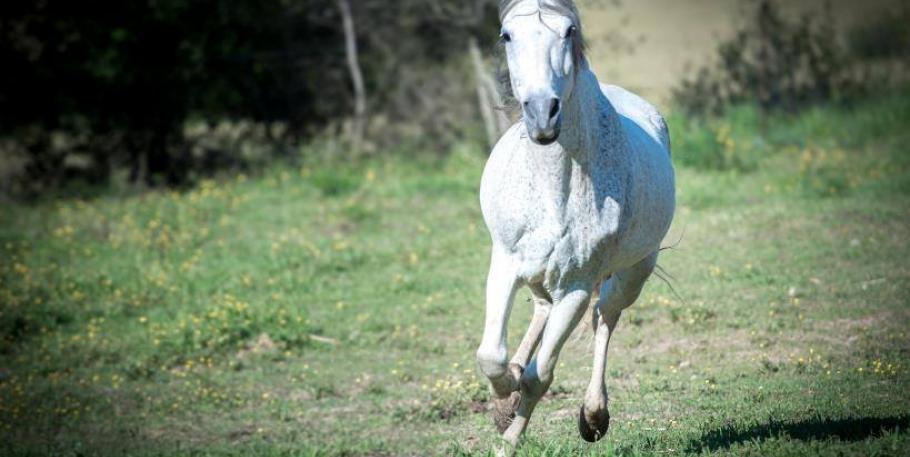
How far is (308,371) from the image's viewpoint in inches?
340

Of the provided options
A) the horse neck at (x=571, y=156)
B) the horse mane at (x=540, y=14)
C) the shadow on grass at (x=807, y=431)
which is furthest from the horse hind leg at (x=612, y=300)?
the horse mane at (x=540, y=14)

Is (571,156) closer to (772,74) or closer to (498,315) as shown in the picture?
(498,315)

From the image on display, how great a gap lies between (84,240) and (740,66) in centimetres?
998

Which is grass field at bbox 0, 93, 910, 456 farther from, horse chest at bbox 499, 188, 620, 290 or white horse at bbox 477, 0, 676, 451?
horse chest at bbox 499, 188, 620, 290

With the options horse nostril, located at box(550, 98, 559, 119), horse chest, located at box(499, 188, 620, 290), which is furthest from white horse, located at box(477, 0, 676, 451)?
horse nostril, located at box(550, 98, 559, 119)

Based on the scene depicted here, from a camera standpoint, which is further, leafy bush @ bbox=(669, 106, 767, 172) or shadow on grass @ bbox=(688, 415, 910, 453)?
leafy bush @ bbox=(669, 106, 767, 172)

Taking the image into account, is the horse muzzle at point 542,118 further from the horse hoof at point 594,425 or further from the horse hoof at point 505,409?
the horse hoof at point 594,425

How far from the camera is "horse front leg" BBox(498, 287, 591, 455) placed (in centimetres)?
533


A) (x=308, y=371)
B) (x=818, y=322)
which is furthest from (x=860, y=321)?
(x=308, y=371)

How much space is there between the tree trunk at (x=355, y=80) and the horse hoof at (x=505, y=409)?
11.8 metres

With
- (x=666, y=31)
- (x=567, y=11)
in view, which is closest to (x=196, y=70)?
(x=666, y=31)

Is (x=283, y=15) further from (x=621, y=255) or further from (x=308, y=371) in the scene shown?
(x=621, y=255)

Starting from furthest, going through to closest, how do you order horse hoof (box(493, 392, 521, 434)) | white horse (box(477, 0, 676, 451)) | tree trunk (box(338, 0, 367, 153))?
tree trunk (box(338, 0, 367, 153)) → horse hoof (box(493, 392, 521, 434)) → white horse (box(477, 0, 676, 451))

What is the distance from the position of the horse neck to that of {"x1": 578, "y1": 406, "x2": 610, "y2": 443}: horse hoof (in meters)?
1.20
